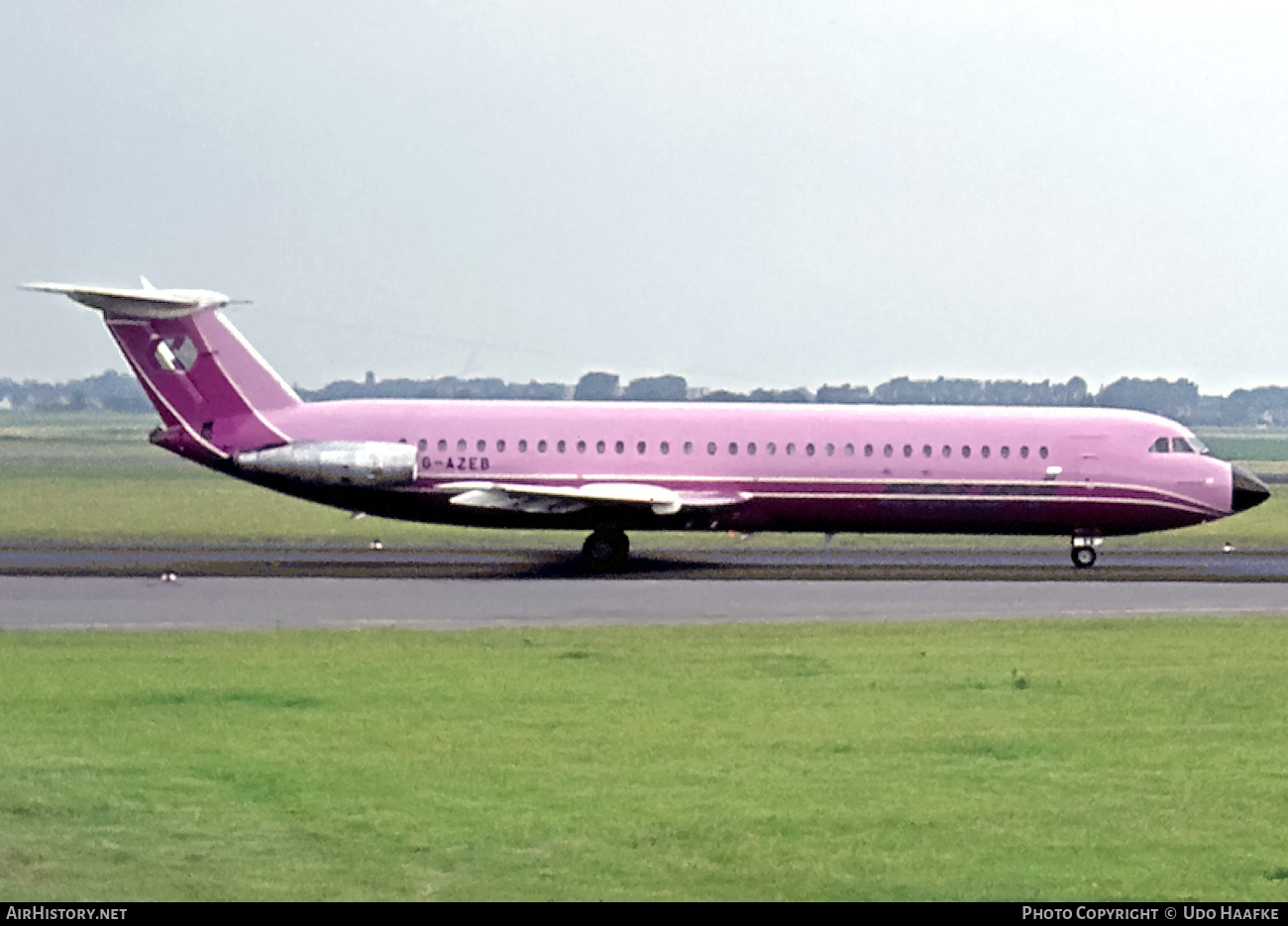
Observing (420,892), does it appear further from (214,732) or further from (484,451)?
(484,451)

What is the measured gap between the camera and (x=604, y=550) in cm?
3356

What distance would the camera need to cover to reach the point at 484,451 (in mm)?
34094

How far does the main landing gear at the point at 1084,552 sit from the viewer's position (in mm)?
34750

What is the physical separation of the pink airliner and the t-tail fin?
3 centimetres

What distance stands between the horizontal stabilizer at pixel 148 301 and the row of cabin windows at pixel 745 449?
5693 mm

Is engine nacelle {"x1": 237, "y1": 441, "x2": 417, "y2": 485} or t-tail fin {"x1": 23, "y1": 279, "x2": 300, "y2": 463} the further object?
t-tail fin {"x1": 23, "y1": 279, "x2": 300, "y2": 463}

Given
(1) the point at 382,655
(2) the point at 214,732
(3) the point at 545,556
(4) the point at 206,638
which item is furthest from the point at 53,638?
(3) the point at 545,556

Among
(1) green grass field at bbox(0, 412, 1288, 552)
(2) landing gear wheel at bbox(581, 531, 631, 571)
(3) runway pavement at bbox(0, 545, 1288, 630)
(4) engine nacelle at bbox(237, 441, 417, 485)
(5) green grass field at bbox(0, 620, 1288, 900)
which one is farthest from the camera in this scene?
(1) green grass field at bbox(0, 412, 1288, 552)

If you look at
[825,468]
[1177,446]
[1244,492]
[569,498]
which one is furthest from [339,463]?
[1244,492]

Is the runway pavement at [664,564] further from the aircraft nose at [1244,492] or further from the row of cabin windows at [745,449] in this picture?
the row of cabin windows at [745,449]

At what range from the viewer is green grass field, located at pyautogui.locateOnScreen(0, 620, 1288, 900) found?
10094 mm

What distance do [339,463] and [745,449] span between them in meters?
8.48

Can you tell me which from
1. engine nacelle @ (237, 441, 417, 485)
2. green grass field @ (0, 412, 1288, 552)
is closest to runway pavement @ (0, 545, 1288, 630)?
engine nacelle @ (237, 441, 417, 485)

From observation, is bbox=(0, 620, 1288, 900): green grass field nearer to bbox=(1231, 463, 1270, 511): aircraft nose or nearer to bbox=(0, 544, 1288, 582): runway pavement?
bbox=(0, 544, 1288, 582): runway pavement
